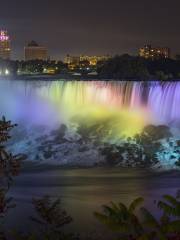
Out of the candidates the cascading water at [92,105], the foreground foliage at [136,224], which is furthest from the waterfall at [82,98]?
the foreground foliage at [136,224]

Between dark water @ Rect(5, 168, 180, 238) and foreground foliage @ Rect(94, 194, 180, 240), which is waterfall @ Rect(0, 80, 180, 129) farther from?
foreground foliage @ Rect(94, 194, 180, 240)

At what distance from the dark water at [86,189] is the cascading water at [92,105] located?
5528mm

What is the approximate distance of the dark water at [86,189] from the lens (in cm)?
1644

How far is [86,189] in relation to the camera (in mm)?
21062

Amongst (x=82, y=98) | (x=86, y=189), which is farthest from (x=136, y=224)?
(x=82, y=98)

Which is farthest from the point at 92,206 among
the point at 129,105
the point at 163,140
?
the point at 129,105

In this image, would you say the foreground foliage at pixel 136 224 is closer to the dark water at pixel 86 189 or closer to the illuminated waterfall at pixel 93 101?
the dark water at pixel 86 189

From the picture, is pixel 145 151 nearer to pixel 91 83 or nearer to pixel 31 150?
pixel 31 150

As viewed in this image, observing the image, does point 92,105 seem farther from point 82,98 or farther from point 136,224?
point 136,224

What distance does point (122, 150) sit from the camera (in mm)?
30531

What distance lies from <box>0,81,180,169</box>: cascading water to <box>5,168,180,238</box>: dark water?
5.53 m

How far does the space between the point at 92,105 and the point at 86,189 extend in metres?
17.1

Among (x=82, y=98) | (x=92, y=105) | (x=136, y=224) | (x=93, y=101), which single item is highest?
(x=136, y=224)

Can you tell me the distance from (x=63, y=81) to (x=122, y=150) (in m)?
9.51
